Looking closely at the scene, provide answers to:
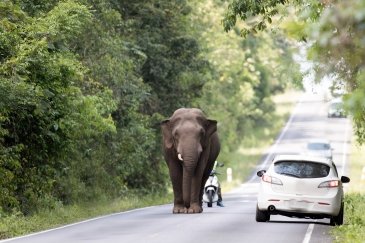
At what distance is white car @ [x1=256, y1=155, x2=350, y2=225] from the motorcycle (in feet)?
28.6

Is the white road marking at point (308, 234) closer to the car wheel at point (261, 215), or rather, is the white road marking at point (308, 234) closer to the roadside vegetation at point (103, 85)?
the car wheel at point (261, 215)

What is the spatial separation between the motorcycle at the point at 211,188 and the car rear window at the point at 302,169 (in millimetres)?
8820

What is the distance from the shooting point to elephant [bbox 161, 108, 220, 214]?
30891 millimetres

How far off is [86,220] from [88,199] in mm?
8210

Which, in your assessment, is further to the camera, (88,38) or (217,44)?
(217,44)

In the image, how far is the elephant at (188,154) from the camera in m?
30.9

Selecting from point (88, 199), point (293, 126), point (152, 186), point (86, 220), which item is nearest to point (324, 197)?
point (86, 220)

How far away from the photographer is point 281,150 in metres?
86.6

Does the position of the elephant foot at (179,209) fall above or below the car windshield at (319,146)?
below

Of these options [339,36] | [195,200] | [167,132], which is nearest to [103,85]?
[167,132]

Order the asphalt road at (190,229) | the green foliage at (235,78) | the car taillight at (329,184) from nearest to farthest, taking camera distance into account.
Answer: the asphalt road at (190,229) < the car taillight at (329,184) < the green foliage at (235,78)

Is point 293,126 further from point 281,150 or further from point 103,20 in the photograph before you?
point 103,20

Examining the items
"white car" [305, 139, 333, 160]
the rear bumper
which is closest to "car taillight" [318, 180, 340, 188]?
the rear bumper

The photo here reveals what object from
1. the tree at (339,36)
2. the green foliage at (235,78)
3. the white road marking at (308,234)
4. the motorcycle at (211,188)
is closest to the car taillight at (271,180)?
the white road marking at (308,234)
